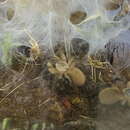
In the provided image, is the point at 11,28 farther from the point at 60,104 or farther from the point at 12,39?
the point at 60,104

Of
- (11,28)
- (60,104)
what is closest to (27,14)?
(11,28)

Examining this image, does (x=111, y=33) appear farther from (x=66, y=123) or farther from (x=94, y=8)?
(x=66, y=123)

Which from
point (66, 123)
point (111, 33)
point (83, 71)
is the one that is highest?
point (111, 33)

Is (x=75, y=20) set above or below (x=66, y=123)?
above

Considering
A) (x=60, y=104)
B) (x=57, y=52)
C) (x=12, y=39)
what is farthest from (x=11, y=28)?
(x=60, y=104)

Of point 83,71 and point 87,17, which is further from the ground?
point 87,17

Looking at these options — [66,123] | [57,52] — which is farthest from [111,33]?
[66,123]

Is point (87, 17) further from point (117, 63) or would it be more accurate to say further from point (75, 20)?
point (117, 63)
